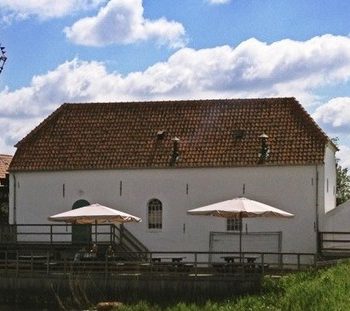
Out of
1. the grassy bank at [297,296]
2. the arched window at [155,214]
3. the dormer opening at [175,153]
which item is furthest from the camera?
the arched window at [155,214]

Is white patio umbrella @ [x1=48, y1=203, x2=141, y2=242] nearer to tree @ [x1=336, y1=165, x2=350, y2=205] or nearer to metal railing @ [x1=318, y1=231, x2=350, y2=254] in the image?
metal railing @ [x1=318, y1=231, x2=350, y2=254]

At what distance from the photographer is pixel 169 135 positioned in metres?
39.8

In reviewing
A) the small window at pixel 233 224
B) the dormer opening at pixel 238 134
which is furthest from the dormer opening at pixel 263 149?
the small window at pixel 233 224

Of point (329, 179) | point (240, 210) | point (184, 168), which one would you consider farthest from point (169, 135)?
point (240, 210)

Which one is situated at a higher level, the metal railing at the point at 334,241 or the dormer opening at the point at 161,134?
the dormer opening at the point at 161,134

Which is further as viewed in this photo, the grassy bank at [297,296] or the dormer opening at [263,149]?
the dormer opening at [263,149]

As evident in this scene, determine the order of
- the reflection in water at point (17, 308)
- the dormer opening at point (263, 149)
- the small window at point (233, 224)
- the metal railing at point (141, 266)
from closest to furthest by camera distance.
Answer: the metal railing at point (141, 266), the reflection in water at point (17, 308), the dormer opening at point (263, 149), the small window at point (233, 224)

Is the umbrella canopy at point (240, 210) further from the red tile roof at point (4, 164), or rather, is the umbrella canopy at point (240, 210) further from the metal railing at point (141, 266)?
the red tile roof at point (4, 164)

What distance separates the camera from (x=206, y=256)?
37.2 metres

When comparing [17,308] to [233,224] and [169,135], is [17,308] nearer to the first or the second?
[233,224]

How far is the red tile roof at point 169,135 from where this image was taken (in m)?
37.8

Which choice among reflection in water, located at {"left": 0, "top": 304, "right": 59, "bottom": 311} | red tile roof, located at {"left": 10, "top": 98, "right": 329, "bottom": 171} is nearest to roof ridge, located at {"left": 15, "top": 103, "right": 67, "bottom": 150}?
red tile roof, located at {"left": 10, "top": 98, "right": 329, "bottom": 171}

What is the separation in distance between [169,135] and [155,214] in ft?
11.8

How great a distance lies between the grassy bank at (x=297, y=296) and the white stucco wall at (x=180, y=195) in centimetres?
775
